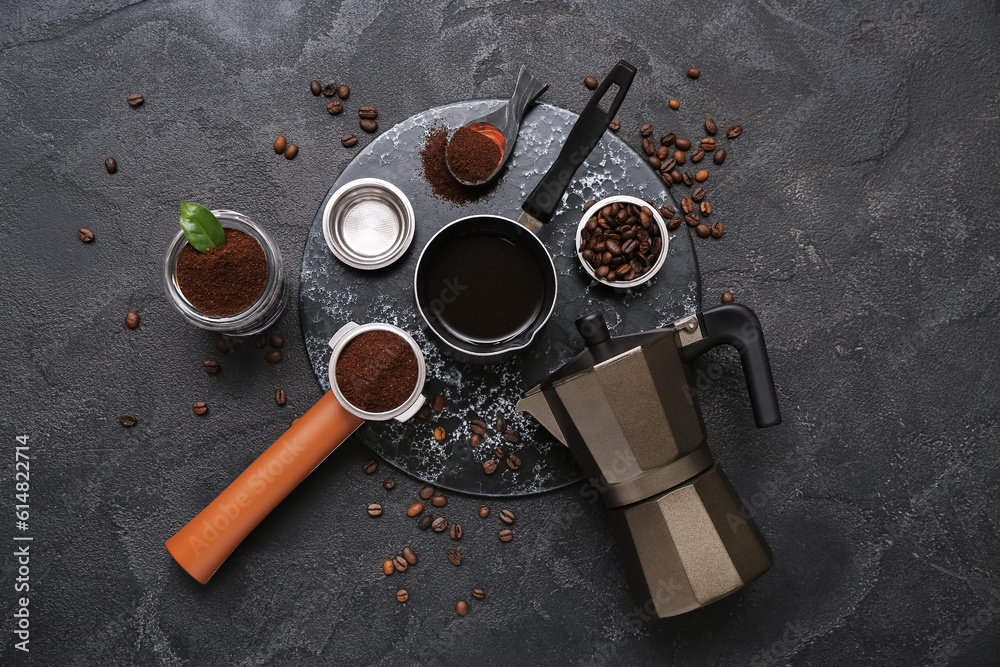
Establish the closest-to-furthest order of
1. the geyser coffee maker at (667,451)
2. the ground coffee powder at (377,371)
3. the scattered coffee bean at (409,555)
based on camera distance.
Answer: the geyser coffee maker at (667,451), the ground coffee powder at (377,371), the scattered coffee bean at (409,555)

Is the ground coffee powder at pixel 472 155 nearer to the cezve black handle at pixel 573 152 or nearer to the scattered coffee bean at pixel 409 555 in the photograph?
the cezve black handle at pixel 573 152

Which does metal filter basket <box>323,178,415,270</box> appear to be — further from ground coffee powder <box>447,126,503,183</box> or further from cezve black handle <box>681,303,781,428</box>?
cezve black handle <box>681,303,781,428</box>

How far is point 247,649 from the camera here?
1.21 metres

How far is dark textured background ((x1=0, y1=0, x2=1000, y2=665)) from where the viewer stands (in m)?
1.22

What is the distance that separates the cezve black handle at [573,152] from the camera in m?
0.98

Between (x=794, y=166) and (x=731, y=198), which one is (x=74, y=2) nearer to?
(x=731, y=198)

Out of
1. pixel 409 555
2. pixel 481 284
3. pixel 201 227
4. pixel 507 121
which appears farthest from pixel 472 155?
pixel 409 555

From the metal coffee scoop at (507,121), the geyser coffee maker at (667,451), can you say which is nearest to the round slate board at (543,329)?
the metal coffee scoop at (507,121)

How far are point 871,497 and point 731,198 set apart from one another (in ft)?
2.15

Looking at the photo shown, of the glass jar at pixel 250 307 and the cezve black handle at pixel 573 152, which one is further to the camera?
the glass jar at pixel 250 307

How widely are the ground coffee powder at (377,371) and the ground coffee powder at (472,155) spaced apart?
320 mm

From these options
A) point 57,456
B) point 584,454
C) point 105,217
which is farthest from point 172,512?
point 584,454

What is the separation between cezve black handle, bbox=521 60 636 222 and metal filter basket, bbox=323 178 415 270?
0.76ft

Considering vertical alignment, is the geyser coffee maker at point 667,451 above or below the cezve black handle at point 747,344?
below
